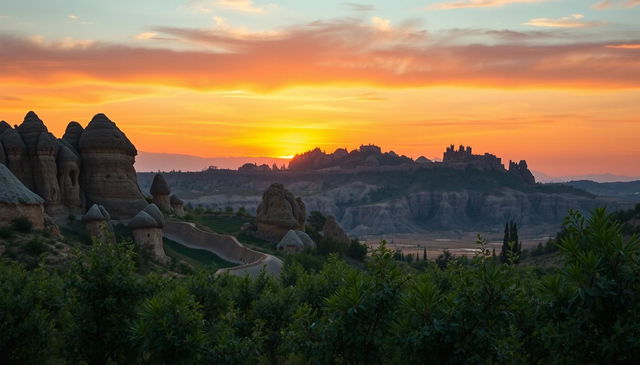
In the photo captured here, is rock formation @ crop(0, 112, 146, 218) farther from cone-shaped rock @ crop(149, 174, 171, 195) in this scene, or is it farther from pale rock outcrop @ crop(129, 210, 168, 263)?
cone-shaped rock @ crop(149, 174, 171, 195)

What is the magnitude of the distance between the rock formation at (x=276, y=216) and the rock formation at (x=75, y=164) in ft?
52.9

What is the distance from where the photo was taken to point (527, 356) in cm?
1639

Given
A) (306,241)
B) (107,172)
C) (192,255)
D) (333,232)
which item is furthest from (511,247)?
(333,232)

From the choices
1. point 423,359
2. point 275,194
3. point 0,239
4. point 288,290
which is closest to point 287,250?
point 275,194

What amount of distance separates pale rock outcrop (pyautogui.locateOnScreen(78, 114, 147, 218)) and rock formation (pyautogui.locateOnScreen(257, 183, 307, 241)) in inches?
646

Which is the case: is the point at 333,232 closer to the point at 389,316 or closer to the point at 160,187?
the point at 160,187

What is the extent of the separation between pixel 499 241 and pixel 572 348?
574 ft

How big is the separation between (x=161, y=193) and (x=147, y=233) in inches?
772

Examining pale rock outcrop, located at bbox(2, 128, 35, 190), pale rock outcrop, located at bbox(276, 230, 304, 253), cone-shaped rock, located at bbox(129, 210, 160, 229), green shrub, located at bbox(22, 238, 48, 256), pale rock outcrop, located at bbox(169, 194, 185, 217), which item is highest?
pale rock outcrop, located at bbox(2, 128, 35, 190)

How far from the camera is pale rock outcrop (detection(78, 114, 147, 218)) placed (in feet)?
164

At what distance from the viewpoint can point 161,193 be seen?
207 feet

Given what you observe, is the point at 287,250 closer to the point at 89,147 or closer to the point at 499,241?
the point at 89,147

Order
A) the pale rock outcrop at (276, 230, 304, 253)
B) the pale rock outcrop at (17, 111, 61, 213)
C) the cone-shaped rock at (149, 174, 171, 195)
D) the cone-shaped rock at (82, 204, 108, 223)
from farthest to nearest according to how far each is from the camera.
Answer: the cone-shaped rock at (149, 174, 171, 195), the pale rock outcrop at (276, 230, 304, 253), the pale rock outcrop at (17, 111, 61, 213), the cone-shaped rock at (82, 204, 108, 223)

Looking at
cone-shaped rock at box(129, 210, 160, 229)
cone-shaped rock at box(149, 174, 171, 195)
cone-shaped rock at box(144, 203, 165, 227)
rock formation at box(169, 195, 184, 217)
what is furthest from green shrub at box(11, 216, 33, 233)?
rock formation at box(169, 195, 184, 217)
